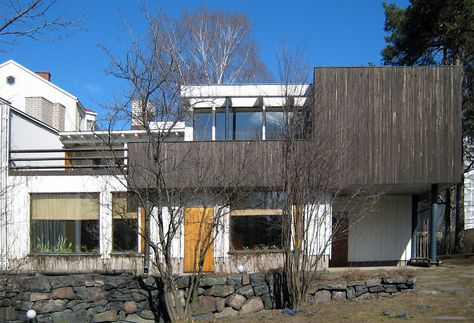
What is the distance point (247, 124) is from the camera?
58.7 ft

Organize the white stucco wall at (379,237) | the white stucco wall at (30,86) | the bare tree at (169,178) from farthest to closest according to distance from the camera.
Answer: the white stucco wall at (30,86), the white stucco wall at (379,237), the bare tree at (169,178)

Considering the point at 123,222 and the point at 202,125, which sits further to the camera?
the point at 202,125

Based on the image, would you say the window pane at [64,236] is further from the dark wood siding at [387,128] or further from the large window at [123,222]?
the dark wood siding at [387,128]

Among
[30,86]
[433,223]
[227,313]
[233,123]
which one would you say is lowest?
[227,313]

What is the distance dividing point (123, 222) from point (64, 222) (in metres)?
2.09

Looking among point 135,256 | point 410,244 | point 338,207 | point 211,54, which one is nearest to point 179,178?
point 135,256

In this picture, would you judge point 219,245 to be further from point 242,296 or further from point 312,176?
point 312,176

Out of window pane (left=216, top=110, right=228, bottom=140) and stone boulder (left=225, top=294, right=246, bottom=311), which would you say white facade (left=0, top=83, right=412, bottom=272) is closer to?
window pane (left=216, top=110, right=228, bottom=140)

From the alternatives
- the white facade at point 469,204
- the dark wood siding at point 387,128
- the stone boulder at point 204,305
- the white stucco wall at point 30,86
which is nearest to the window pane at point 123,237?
the dark wood siding at point 387,128

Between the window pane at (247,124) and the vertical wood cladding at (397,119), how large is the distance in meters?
2.80

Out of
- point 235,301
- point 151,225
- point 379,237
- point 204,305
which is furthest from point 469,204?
point 204,305

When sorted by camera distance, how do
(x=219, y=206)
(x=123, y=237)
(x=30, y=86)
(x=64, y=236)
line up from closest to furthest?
1. (x=219, y=206)
2. (x=123, y=237)
3. (x=64, y=236)
4. (x=30, y=86)

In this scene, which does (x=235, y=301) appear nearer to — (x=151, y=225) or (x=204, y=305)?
(x=204, y=305)

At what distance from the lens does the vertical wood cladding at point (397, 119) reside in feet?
51.5
